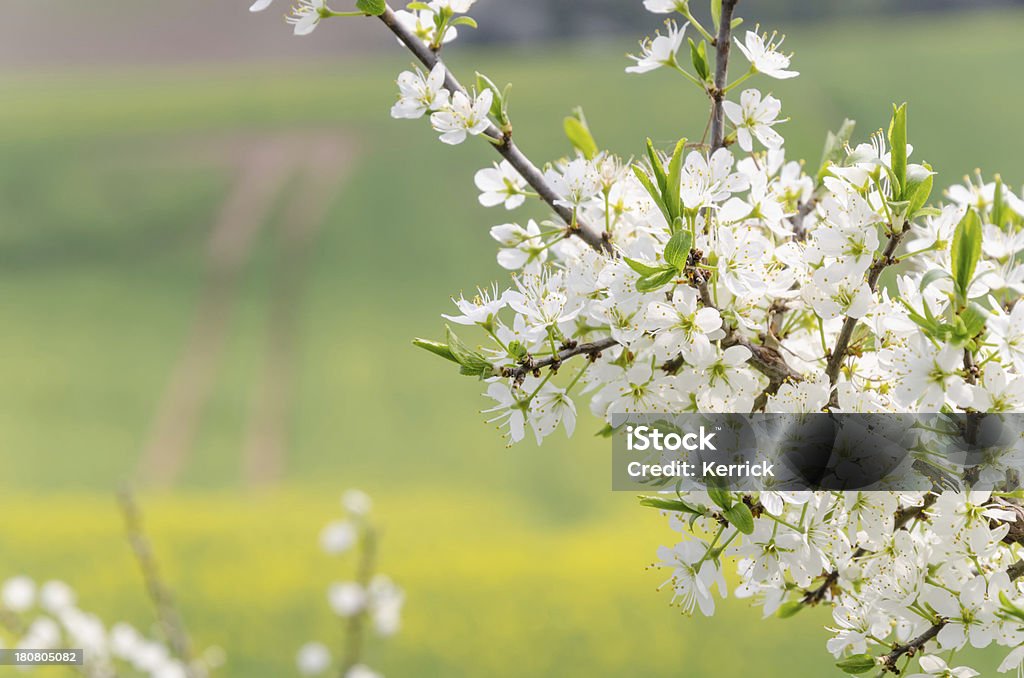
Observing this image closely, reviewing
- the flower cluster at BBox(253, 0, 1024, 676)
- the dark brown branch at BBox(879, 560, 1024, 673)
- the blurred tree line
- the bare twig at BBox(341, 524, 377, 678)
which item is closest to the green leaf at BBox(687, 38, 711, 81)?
the flower cluster at BBox(253, 0, 1024, 676)

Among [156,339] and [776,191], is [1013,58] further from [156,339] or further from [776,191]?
[776,191]

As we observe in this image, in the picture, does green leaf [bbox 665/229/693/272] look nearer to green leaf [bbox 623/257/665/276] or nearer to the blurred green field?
green leaf [bbox 623/257/665/276]

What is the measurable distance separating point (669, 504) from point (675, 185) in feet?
0.60

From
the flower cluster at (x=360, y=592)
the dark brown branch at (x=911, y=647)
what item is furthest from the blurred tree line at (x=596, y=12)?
the dark brown branch at (x=911, y=647)

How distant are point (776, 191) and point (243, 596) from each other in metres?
2.58

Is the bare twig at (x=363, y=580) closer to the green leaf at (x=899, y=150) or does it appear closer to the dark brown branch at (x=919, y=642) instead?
the dark brown branch at (x=919, y=642)

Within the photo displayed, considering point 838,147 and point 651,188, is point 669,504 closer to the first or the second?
point 651,188

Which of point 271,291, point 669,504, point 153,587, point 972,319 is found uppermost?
point 972,319

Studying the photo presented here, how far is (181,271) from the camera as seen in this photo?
6.21m

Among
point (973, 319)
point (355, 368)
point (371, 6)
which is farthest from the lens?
point (355, 368)

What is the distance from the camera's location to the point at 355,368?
529 centimetres

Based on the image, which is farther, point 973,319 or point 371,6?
point 371,6

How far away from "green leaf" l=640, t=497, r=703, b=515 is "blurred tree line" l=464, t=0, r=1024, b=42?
1181cm

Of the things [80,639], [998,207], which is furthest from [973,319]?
[80,639]
